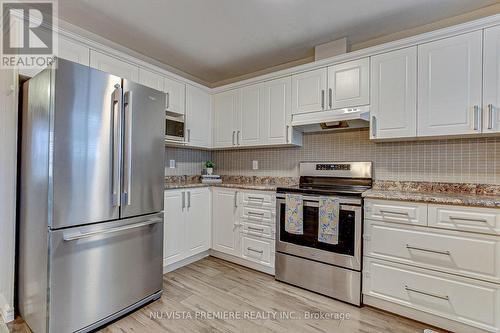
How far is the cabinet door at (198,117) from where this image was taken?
324 cm

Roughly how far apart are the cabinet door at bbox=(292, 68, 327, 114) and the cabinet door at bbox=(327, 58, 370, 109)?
0.08 m

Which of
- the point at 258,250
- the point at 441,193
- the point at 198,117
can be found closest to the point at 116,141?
the point at 198,117

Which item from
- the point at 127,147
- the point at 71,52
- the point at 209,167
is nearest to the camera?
the point at 127,147

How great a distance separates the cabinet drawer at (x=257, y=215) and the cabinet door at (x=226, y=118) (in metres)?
0.96

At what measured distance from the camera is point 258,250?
2.84 metres

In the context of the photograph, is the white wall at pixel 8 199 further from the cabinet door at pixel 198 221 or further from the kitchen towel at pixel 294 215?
the kitchen towel at pixel 294 215

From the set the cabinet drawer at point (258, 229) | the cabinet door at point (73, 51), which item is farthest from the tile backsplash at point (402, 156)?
the cabinet door at point (73, 51)

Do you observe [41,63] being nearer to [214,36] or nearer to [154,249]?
[214,36]

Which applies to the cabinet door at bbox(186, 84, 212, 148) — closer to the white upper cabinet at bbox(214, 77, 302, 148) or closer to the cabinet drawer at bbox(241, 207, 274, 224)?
the white upper cabinet at bbox(214, 77, 302, 148)

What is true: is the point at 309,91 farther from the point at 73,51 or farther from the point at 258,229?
the point at 73,51

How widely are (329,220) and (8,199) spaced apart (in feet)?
8.56

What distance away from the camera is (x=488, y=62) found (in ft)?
6.25

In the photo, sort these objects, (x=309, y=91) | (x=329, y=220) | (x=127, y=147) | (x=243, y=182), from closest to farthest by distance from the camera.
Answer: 1. (x=127, y=147)
2. (x=329, y=220)
3. (x=309, y=91)
4. (x=243, y=182)

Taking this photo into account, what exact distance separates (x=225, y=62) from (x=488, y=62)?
104 inches
